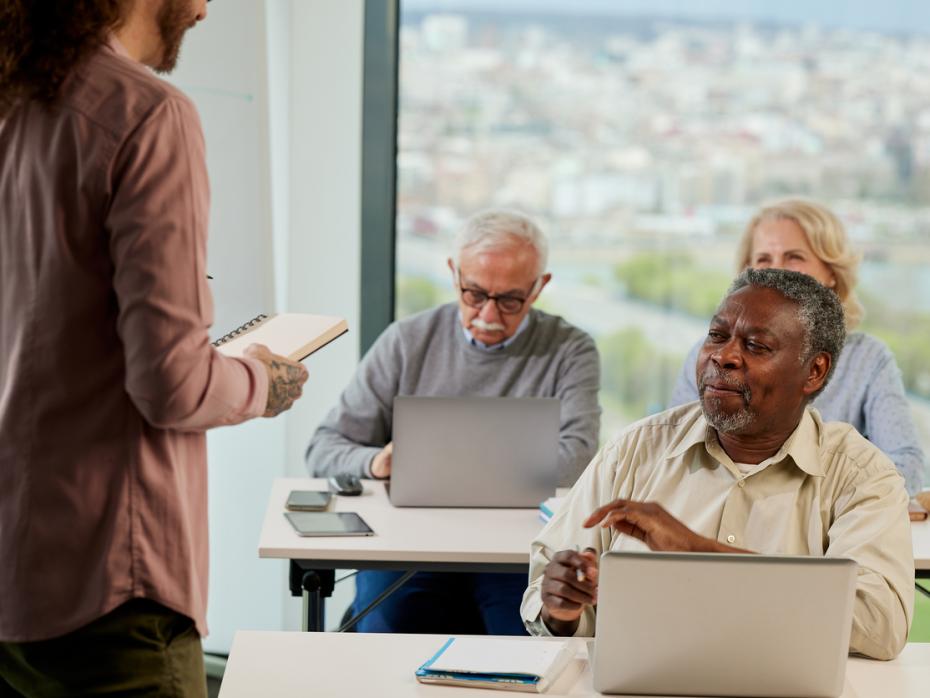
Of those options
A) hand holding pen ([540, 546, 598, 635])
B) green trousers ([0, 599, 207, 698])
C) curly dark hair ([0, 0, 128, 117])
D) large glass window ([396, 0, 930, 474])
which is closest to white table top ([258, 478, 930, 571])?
hand holding pen ([540, 546, 598, 635])

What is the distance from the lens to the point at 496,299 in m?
3.44

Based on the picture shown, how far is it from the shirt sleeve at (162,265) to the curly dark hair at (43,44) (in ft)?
0.39

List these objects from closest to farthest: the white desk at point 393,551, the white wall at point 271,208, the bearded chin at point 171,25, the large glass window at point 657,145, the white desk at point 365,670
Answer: the bearded chin at point 171,25
the white desk at point 365,670
the white desk at point 393,551
the white wall at point 271,208
the large glass window at point 657,145

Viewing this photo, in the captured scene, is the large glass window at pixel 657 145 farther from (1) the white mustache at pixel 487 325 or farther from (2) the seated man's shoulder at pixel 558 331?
(1) the white mustache at pixel 487 325

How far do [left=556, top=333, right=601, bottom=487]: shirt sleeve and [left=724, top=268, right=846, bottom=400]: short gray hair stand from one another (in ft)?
3.68

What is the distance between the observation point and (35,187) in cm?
142

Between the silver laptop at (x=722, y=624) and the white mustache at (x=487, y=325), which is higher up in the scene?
the white mustache at (x=487, y=325)

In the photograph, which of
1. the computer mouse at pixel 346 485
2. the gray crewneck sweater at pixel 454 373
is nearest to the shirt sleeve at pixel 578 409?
the gray crewneck sweater at pixel 454 373

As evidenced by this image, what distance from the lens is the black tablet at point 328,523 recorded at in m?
2.71

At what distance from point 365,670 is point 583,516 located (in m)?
0.58

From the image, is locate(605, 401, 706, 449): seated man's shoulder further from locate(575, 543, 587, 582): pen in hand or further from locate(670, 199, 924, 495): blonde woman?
locate(670, 199, 924, 495): blonde woman

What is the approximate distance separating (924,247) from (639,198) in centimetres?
109

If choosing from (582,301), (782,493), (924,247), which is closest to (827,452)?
(782,493)

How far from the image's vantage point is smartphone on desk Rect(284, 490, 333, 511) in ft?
9.54
